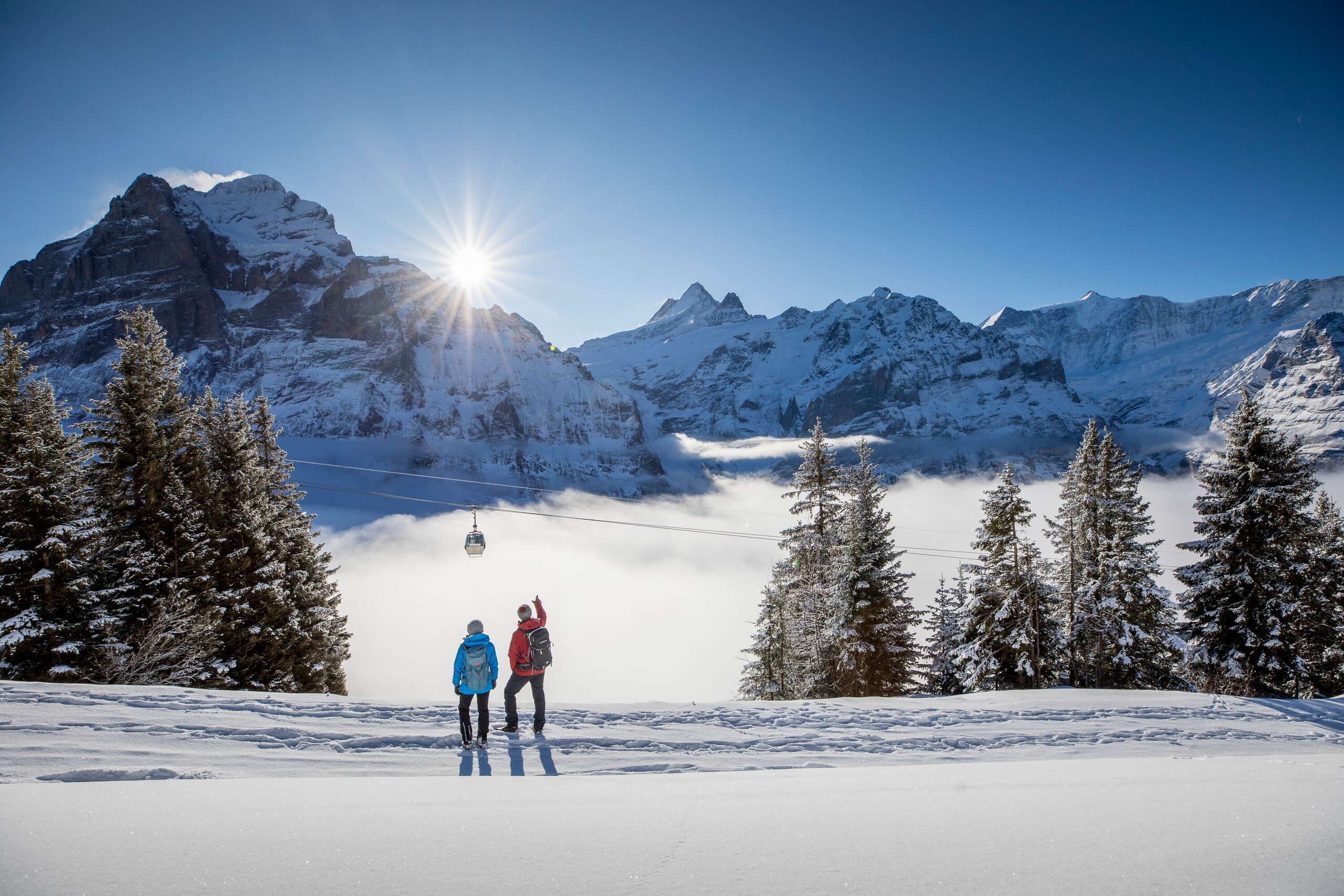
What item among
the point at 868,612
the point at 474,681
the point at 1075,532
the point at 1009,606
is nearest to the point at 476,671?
the point at 474,681

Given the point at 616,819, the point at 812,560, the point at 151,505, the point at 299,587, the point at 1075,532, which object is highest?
the point at 151,505

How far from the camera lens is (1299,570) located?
20797 millimetres

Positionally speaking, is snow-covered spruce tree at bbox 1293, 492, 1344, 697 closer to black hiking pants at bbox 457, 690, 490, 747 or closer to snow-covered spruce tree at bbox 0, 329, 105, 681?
black hiking pants at bbox 457, 690, 490, 747

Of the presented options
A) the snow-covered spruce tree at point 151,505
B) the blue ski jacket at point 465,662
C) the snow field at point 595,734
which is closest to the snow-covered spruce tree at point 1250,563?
the snow field at point 595,734

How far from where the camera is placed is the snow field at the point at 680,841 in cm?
227

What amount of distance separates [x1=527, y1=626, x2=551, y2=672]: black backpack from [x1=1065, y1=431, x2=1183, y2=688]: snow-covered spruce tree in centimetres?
2296

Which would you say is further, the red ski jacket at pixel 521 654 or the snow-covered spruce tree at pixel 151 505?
the snow-covered spruce tree at pixel 151 505

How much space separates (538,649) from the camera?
32.5ft

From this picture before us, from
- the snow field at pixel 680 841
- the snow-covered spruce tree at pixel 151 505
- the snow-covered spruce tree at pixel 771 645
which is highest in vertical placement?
the snow-covered spruce tree at pixel 151 505

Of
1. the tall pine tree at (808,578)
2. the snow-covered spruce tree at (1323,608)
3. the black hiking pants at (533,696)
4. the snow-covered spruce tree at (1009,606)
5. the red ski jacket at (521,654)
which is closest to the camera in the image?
the black hiking pants at (533,696)

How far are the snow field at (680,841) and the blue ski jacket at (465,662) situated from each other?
15.0ft

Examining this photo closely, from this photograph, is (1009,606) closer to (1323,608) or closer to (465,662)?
(1323,608)

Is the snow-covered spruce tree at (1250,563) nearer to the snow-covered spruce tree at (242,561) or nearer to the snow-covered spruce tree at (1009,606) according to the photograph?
the snow-covered spruce tree at (1009,606)

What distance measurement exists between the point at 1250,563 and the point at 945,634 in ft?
46.3
